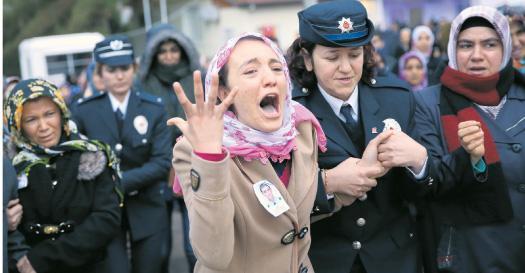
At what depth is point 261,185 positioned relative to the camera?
9.13ft

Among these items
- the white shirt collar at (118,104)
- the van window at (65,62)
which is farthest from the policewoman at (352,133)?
the van window at (65,62)

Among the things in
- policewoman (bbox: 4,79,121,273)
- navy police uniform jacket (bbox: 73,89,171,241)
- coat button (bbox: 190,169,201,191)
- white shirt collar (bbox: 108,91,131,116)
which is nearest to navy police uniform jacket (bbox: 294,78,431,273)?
coat button (bbox: 190,169,201,191)

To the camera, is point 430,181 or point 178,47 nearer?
point 430,181

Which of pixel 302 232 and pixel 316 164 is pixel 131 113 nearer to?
pixel 316 164

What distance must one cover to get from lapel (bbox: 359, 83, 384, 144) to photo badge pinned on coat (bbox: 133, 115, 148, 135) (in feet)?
8.00

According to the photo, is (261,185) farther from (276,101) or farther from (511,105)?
(511,105)

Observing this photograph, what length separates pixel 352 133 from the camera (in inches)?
138

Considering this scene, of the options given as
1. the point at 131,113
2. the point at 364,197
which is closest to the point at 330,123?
the point at 364,197

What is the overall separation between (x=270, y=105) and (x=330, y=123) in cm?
67

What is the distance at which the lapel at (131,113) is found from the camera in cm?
554

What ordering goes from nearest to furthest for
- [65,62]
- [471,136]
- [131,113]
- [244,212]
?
[244,212]
[471,136]
[131,113]
[65,62]

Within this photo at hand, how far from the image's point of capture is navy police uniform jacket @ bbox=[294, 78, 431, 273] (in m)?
3.41

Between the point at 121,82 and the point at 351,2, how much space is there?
9.18ft

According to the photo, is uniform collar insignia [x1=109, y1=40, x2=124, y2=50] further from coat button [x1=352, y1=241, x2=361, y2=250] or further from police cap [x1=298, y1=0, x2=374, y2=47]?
coat button [x1=352, y1=241, x2=361, y2=250]
